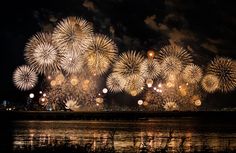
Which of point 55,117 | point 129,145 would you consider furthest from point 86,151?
point 55,117

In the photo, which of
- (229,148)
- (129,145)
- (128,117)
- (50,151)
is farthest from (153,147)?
(128,117)

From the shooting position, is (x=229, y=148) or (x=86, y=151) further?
(x=229, y=148)

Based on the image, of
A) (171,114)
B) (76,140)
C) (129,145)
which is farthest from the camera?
(171,114)

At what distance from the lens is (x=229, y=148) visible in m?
61.9

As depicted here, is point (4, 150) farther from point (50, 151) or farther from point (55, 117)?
point (55, 117)

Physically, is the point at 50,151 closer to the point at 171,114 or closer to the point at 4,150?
the point at 4,150

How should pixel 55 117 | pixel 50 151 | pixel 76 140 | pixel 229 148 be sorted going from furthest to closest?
pixel 55 117
pixel 76 140
pixel 229 148
pixel 50 151

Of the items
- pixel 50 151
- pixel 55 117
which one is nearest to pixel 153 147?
pixel 50 151

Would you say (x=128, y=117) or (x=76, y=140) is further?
(x=128, y=117)

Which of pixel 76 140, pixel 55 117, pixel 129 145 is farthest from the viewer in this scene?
pixel 55 117

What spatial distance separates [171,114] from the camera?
192 m

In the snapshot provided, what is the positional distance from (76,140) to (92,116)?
106 metres

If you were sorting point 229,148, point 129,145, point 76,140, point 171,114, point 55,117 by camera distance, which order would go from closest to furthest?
point 229,148, point 129,145, point 76,140, point 55,117, point 171,114

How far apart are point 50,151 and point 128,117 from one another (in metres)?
137
